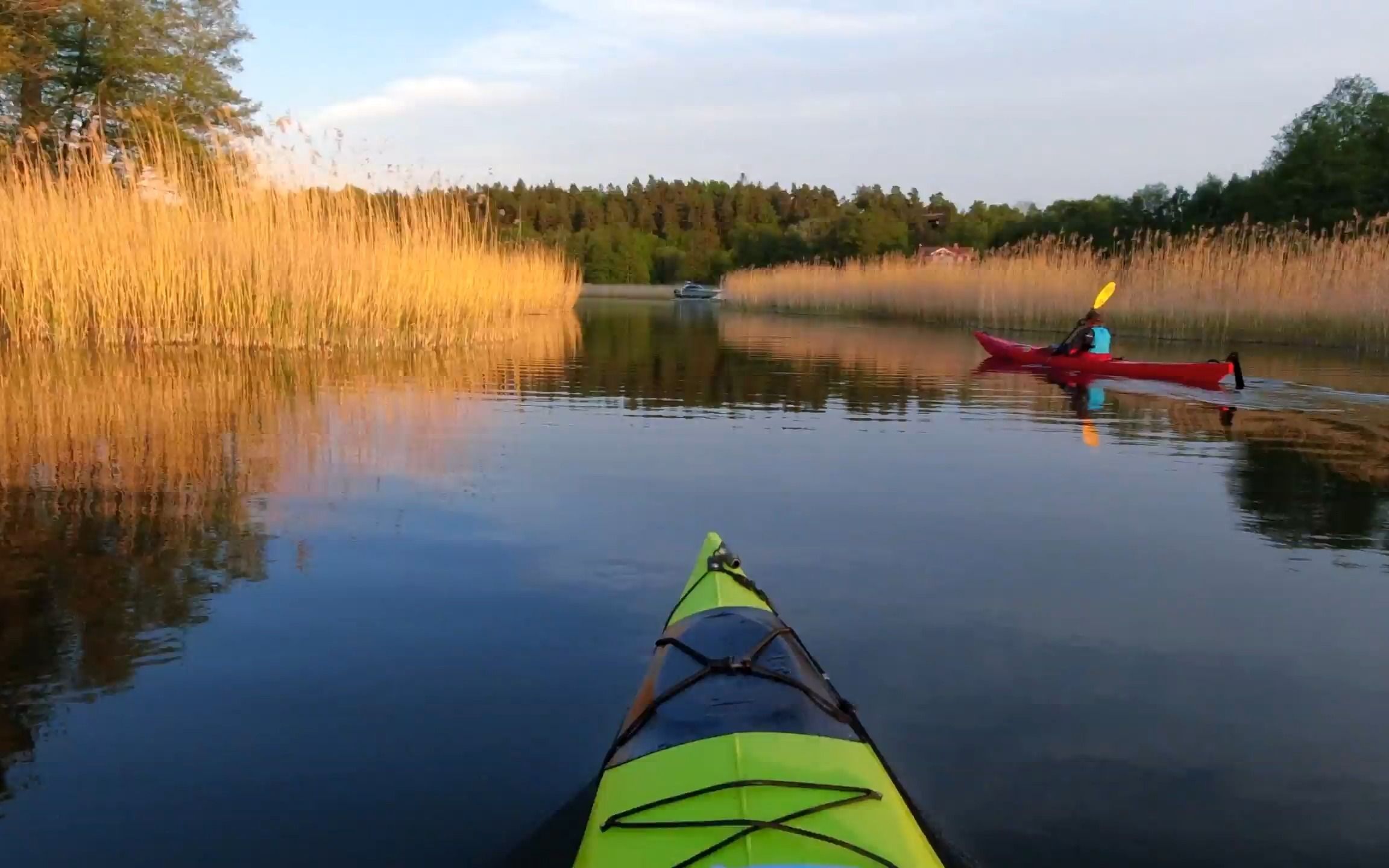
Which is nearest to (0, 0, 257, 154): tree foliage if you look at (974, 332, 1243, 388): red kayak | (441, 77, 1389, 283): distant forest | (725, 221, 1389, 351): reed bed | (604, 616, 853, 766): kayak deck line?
(441, 77, 1389, 283): distant forest

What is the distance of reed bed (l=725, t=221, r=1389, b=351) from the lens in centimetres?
1669

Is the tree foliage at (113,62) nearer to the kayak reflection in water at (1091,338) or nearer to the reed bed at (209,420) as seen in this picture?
the reed bed at (209,420)

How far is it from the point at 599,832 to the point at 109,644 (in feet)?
7.62

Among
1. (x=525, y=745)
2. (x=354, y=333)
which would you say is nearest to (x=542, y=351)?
(x=354, y=333)

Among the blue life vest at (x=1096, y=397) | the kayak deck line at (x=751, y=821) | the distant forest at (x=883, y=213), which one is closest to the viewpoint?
the kayak deck line at (x=751, y=821)

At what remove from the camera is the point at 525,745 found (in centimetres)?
298

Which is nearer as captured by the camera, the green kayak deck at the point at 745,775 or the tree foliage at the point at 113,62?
the green kayak deck at the point at 745,775

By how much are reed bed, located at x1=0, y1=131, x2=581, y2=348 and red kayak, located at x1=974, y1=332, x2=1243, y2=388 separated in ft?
26.0

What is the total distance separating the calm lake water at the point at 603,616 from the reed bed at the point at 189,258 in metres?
2.83

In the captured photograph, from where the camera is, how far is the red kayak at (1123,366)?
11094mm

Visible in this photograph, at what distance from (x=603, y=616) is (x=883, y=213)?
59.8m

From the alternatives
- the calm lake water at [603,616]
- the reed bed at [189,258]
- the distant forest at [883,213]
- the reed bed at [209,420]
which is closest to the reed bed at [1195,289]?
the distant forest at [883,213]

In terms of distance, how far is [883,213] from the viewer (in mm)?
61219

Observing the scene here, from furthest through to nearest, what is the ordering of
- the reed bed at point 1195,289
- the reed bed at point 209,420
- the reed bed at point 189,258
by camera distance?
the reed bed at point 1195,289, the reed bed at point 189,258, the reed bed at point 209,420
